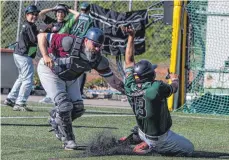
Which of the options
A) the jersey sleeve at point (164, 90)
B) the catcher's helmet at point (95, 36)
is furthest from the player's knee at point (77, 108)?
the jersey sleeve at point (164, 90)

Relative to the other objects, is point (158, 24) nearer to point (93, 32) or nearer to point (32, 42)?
point (32, 42)

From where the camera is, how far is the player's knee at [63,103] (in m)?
8.80

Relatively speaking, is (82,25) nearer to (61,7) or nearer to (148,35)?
(61,7)

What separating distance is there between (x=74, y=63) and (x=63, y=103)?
529 millimetres

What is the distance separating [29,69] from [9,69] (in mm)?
4643

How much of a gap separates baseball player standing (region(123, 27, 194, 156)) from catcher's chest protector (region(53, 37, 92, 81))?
23.7 inches

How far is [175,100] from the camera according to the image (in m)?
15.4

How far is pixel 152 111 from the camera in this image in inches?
326

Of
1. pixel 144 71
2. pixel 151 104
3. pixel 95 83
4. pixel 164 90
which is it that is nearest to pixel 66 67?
A: pixel 144 71

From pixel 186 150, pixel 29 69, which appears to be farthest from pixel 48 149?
pixel 29 69

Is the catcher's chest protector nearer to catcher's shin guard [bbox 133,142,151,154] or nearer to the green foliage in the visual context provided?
catcher's shin guard [bbox 133,142,151,154]

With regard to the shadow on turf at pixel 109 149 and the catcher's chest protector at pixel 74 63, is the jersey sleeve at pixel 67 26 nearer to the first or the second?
the catcher's chest protector at pixel 74 63

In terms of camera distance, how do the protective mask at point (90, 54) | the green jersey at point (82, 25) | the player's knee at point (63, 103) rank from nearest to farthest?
the protective mask at point (90, 54) < the player's knee at point (63, 103) < the green jersey at point (82, 25)

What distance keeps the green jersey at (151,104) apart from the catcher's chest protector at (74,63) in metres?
0.61
